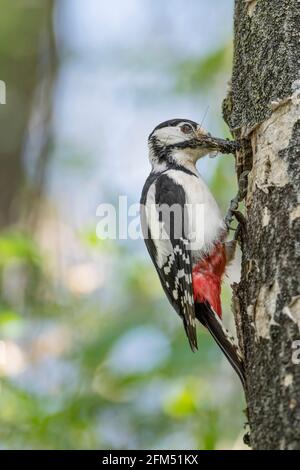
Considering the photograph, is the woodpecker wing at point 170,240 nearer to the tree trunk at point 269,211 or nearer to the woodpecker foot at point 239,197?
the woodpecker foot at point 239,197

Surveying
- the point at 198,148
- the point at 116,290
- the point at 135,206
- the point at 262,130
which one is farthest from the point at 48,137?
the point at 262,130

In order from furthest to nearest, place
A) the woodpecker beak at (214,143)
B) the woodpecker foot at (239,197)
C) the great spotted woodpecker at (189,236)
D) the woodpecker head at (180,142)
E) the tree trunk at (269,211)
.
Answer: the woodpecker head at (180,142) → the great spotted woodpecker at (189,236) → the woodpecker beak at (214,143) → the woodpecker foot at (239,197) → the tree trunk at (269,211)

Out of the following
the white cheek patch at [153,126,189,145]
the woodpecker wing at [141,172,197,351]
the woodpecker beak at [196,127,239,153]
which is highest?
the white cheek patch at [153,126,189,145]

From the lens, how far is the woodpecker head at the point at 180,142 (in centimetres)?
365

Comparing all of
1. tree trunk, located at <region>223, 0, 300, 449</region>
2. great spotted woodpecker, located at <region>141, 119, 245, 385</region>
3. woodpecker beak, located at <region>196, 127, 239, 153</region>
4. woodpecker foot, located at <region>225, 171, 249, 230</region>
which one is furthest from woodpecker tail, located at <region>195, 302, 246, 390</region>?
woodpecker beak, located at <region>196, 127, 239, 153</region>

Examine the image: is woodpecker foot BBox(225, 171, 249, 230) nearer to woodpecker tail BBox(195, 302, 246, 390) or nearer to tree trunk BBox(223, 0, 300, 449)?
tree trunk BBox(223, 0, 300, 449)

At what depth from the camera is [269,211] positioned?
2363 mm

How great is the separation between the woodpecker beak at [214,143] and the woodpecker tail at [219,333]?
686 millimetres

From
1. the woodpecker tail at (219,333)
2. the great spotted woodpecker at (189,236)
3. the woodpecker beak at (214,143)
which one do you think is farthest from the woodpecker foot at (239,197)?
Result: the woodpecker tail at (219,333)

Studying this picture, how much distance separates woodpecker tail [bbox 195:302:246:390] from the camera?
9.47 ft

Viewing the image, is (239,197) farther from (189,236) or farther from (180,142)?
(180,142)

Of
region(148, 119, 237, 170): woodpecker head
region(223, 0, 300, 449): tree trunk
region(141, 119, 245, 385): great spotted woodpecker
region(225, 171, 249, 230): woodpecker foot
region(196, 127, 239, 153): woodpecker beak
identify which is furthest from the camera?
region(148, 119, 237, 170): woodpecker head

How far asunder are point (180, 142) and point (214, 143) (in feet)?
0.81

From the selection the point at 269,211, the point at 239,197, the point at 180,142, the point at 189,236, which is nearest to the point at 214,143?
the point at 180,142
